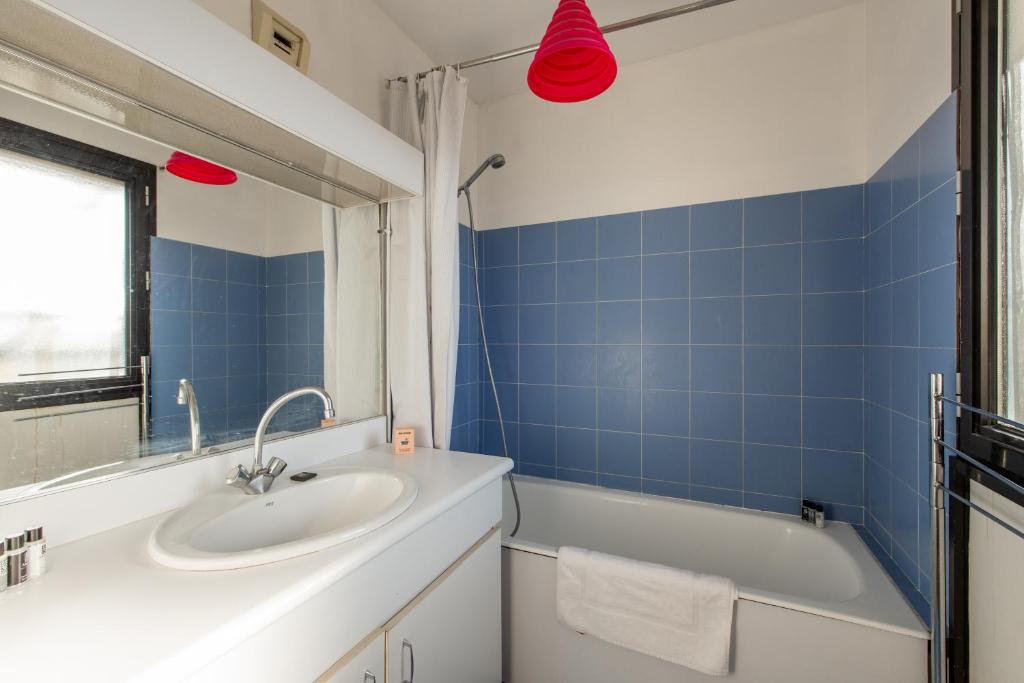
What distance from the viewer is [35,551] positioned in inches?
26.6

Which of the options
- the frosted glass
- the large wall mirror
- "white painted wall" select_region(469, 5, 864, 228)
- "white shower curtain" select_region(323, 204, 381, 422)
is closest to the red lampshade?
the large wall mirror

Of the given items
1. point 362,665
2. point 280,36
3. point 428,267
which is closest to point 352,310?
point 428,267

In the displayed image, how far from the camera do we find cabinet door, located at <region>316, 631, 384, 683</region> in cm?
75

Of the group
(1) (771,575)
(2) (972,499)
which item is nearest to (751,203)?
(2) (972,499)

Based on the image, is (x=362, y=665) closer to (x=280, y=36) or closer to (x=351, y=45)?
(x=280, y=36)

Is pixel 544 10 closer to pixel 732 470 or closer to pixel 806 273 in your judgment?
pixel 806 273

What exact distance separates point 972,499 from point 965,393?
0.24m

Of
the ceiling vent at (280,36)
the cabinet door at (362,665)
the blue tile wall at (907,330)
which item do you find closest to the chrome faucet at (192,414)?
the cabinet door at (362,665)

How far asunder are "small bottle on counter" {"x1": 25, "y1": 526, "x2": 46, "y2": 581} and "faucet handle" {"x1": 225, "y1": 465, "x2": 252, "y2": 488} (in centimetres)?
32

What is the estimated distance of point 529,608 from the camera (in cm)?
146

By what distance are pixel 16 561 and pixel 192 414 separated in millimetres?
417

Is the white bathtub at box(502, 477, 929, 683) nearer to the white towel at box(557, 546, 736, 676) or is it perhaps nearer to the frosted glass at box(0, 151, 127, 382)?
the white towel at box(557, 546, 736, 676)

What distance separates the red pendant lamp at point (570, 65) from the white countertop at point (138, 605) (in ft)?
3.92

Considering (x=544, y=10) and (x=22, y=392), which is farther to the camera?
(x=544, y=10)
